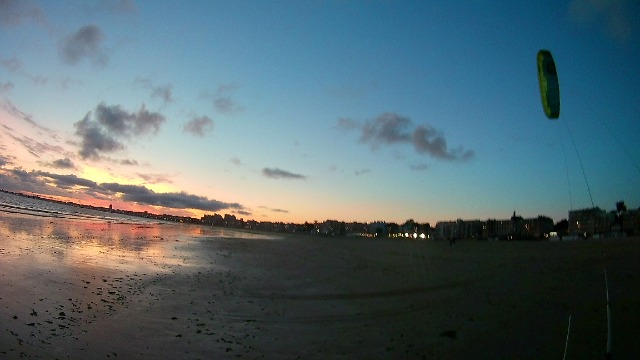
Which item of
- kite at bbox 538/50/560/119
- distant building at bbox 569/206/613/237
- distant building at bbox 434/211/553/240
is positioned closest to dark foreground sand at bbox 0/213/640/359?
kite at bbox 538/50/560/119

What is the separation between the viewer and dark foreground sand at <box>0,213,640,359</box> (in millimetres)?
8156

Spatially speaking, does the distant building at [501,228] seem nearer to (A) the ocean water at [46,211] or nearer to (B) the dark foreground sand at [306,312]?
(B) the dark foreground sand at [306,312]

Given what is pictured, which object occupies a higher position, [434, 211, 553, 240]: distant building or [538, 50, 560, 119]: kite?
[538, 50, 560, 119]: kite

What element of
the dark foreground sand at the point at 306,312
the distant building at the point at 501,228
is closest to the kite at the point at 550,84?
the dark foreground sand at the point at 306,312

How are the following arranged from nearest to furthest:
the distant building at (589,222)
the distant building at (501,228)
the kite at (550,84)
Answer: the kite at (550,84)
the distant building at (589,222)
the distant building at (501,228)

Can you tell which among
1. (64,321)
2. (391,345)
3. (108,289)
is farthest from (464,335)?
(108,289)

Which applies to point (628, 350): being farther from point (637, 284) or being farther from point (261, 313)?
point (261, 313)

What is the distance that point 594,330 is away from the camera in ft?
30.0

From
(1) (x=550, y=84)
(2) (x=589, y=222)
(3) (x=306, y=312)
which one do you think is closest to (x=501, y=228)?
(2) (x=589, y=222)

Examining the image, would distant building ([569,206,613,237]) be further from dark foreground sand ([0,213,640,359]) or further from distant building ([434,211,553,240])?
dark foreground sand ([0,213,640,359])

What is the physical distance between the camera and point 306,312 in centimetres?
1166

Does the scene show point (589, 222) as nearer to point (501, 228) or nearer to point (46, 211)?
point (501, 228)

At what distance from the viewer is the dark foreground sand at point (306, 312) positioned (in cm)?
816

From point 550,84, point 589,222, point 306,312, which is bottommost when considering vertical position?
point 306,312
